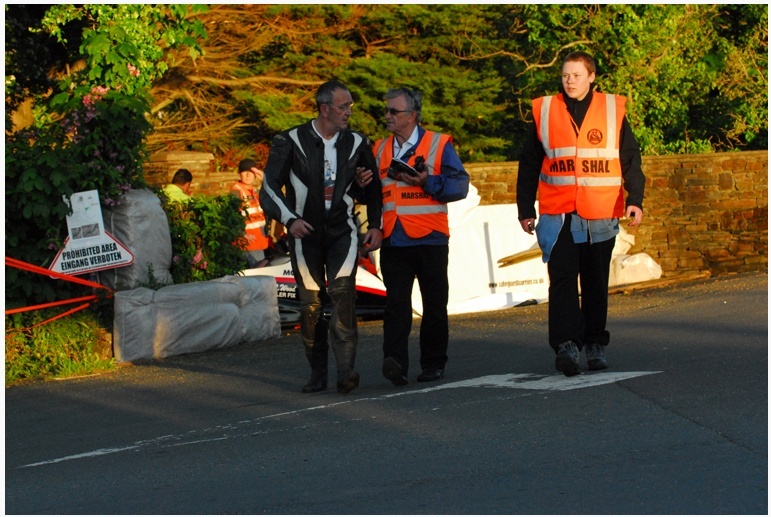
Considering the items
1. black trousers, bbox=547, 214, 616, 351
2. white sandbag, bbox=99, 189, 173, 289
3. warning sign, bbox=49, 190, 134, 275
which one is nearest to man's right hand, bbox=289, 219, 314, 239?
black trousers, bbox=547, 214, 616, 351

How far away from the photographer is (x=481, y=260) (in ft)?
51.2

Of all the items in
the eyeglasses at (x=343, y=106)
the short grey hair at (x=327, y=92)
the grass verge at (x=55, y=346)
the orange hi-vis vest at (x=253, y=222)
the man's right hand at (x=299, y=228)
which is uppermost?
the short grey hair at (x=327, y=92)

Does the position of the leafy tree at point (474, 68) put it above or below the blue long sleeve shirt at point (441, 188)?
above

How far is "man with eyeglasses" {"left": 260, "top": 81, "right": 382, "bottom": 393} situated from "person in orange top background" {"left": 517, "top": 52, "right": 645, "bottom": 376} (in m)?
1.05

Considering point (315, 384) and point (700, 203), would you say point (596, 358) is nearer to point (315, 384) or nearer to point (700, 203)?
point (315, 384)

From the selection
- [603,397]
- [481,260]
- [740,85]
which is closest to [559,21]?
[740,85]

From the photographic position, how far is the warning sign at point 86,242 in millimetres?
11297

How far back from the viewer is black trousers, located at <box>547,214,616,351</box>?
830 cm

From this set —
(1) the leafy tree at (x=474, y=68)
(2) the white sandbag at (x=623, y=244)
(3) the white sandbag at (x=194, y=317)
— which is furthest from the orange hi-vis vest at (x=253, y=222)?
(1) the leafy tree at (x=474, y=68)

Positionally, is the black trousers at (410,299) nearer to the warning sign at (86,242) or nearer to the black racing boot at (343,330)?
Result: the black racing boot at (343,330)

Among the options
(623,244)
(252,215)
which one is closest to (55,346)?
(252,215)

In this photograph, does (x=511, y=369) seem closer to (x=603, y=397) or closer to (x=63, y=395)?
(x=603, y=397)

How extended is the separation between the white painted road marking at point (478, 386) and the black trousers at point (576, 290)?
0.26 m

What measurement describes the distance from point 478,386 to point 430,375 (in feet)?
1.91
